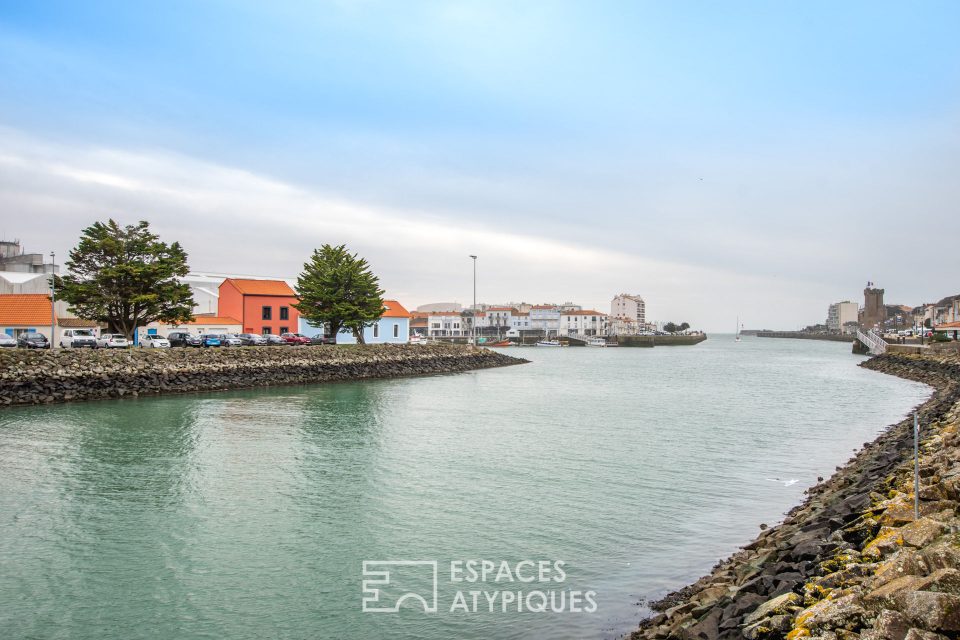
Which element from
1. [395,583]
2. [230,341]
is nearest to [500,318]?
[230,341]

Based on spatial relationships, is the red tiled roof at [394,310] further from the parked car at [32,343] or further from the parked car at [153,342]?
the parked car at [32,343]

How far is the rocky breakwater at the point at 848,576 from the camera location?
5465 mm

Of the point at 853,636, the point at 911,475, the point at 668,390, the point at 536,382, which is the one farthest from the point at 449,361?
the point at 853,636

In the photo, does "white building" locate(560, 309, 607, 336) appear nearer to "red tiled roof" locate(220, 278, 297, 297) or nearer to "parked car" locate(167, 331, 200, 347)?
"red tiled roof" locate(220, 278, 297, 297)

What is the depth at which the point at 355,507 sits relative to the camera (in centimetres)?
1462

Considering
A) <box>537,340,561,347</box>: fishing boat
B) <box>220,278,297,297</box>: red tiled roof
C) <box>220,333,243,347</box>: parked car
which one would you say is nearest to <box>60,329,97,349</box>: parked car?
<box>220,333,243,347</box>: parked car

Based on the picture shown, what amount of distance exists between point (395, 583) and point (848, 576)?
21.1 ft

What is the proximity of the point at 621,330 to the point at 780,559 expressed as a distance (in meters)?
182

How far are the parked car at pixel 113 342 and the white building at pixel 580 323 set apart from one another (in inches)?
5270

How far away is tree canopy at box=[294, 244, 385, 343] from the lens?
57.5 meters

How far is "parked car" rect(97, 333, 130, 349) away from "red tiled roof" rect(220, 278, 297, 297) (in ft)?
60.7

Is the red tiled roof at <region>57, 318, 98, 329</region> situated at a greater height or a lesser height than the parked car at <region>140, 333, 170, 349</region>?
greater

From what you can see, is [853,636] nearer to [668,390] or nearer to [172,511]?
[172,511]

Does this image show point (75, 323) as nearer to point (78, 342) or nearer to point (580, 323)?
point (78, 342)
